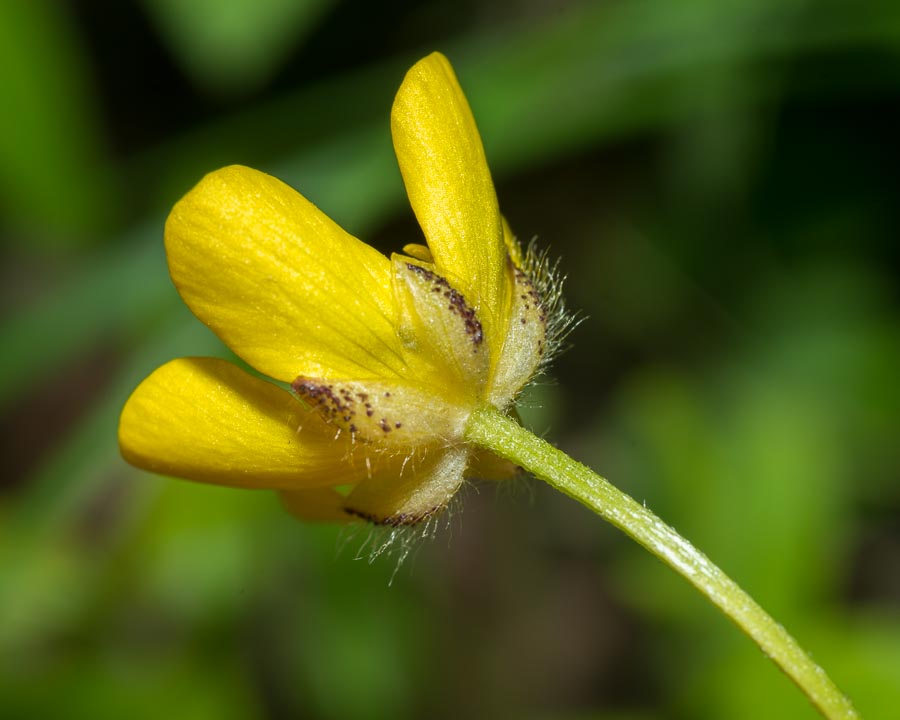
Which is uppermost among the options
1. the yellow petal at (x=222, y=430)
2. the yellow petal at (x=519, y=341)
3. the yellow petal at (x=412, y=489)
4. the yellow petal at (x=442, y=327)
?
the yellow petal at (x=519, y=341)

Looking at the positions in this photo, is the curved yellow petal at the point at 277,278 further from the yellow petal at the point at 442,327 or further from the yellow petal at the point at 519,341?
the yellow petal at the point at 519,341

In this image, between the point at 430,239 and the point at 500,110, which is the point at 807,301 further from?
the point at 430,239

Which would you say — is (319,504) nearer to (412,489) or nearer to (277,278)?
(412,489)

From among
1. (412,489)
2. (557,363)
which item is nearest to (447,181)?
(412,489)

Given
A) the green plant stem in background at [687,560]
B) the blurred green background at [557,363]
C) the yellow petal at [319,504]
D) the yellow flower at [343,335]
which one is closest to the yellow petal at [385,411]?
the yellow flower at [343,335]

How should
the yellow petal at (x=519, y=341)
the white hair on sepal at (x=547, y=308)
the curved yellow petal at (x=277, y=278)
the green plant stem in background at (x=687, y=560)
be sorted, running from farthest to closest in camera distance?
the white hair on sepal at (x=547, y=308) → the yellow petal at (x=519, y=341) → the curved yellow petal at (x=277, y=278) → the green plant stem in background at (x=687, y=560)

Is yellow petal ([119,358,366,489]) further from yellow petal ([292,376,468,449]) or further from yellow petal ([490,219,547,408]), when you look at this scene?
yellow petal ([490,219,547,408])

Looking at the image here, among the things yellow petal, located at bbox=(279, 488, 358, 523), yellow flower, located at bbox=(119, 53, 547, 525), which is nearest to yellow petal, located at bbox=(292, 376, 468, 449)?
yellow flower, located at bbox=(119, 53, 547, 525)
